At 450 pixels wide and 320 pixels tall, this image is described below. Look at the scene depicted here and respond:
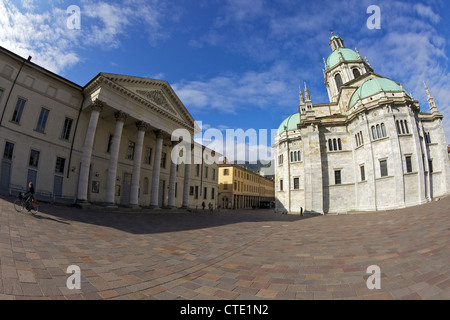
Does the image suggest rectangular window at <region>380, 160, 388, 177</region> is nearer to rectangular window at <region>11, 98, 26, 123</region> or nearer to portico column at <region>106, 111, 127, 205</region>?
portico column at <region>106, 111, 127, 205</region>

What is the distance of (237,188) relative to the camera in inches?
2125

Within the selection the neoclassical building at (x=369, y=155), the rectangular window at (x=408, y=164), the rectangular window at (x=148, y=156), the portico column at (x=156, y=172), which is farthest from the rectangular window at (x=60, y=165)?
the rectangular window at (x=408, y=164)

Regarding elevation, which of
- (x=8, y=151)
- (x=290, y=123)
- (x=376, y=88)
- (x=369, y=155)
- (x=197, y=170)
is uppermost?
(x=376, y=88)

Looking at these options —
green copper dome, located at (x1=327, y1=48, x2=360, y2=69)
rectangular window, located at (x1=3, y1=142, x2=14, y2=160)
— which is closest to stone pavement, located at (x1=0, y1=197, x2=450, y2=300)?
rectangular window, located at (x1=3, y1=142, x2=14, y2=160)

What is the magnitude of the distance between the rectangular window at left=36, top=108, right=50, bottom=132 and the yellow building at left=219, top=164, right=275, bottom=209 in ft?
126

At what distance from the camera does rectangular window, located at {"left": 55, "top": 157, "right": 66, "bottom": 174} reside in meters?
18.8

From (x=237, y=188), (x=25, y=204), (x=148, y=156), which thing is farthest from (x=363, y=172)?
(x=25, y=204)

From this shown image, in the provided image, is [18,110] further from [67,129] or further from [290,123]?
[290,123]

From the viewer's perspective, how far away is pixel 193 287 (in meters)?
3.87

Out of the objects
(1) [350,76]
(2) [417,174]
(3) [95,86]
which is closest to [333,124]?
(2) [417,174]

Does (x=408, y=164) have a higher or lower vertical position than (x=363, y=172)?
higher

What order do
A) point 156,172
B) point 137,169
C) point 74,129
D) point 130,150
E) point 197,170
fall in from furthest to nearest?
point 197,170, point 130,150, point 156,172, point 137,169, point 74,129

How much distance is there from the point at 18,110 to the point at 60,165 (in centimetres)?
565
